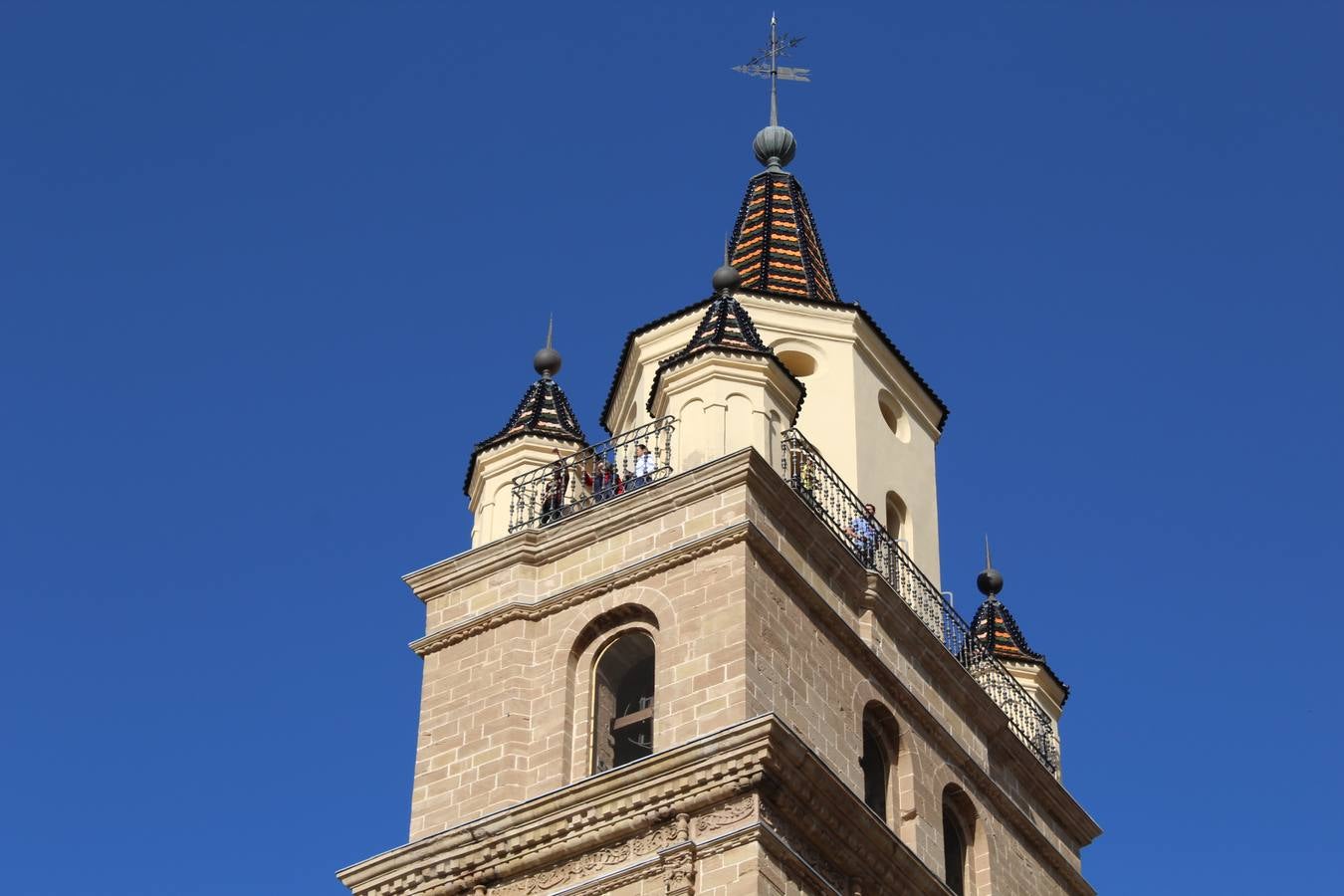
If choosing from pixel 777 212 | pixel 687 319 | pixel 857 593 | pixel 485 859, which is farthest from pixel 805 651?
pixel 777 212

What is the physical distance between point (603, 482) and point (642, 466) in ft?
2.33

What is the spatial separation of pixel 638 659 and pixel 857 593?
8.69 ft

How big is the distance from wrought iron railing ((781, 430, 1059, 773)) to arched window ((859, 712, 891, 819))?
1.73 metres

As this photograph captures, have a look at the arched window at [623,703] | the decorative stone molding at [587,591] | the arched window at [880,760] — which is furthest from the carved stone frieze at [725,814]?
the decorative stone molding at [587,591]

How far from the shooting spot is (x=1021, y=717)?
110ft

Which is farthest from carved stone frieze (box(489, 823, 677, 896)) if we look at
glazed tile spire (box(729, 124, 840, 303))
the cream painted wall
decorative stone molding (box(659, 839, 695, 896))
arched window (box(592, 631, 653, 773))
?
glazed tile spire (box(729, 124, 840, 303))

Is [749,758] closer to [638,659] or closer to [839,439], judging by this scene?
[638,659]

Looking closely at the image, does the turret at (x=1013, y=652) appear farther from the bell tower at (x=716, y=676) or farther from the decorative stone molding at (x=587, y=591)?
the decorative stone molding at (x=587, y=591)

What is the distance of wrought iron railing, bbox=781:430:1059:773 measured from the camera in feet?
99.9

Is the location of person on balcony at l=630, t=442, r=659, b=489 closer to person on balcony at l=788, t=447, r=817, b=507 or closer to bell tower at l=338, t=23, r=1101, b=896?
bell tower at l=338, t=23, r=1101, b=896

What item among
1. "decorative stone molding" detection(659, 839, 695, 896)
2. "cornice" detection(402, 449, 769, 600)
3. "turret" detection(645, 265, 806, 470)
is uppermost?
"turret" detection(645, 265, 806, 470)

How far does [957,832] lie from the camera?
3044 centimetres

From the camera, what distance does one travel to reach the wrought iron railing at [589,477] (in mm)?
30203

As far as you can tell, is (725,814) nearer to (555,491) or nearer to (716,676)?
(716,676)
